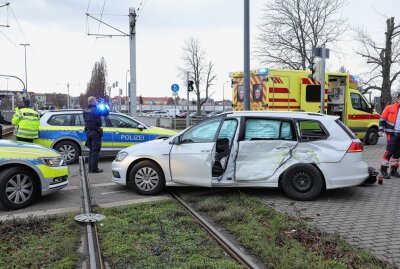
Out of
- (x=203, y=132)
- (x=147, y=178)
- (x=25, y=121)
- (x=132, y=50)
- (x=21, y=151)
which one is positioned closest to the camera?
(x=21, y=151)

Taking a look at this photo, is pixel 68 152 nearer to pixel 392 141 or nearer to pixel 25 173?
pixel 25 173

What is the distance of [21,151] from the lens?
661 cm

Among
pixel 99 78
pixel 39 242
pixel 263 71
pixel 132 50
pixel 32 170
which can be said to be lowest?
pixel 39 242

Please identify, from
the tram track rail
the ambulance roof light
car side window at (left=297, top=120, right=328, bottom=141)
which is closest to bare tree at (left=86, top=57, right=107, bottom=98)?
the ambulance roof light

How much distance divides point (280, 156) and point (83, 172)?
509cm

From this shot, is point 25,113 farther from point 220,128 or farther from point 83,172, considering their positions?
point 220,128

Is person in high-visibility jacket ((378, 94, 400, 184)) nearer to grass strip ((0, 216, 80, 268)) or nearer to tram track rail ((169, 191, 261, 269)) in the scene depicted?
tram track rail ((169, 191, 261, 269))

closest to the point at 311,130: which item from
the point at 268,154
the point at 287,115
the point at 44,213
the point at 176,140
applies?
the point at 287,115

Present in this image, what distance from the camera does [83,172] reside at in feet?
32.5

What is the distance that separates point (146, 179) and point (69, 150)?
5159 millimetres

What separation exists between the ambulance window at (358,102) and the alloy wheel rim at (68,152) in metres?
10.8

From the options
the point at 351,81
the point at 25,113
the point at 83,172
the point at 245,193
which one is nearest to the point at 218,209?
the point at 245,193

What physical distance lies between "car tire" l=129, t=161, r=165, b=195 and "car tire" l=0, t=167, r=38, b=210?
1.68 m

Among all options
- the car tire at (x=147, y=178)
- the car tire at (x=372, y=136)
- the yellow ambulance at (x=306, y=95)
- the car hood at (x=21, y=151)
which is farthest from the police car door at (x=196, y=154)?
the car tire at (x=372, y=136)
